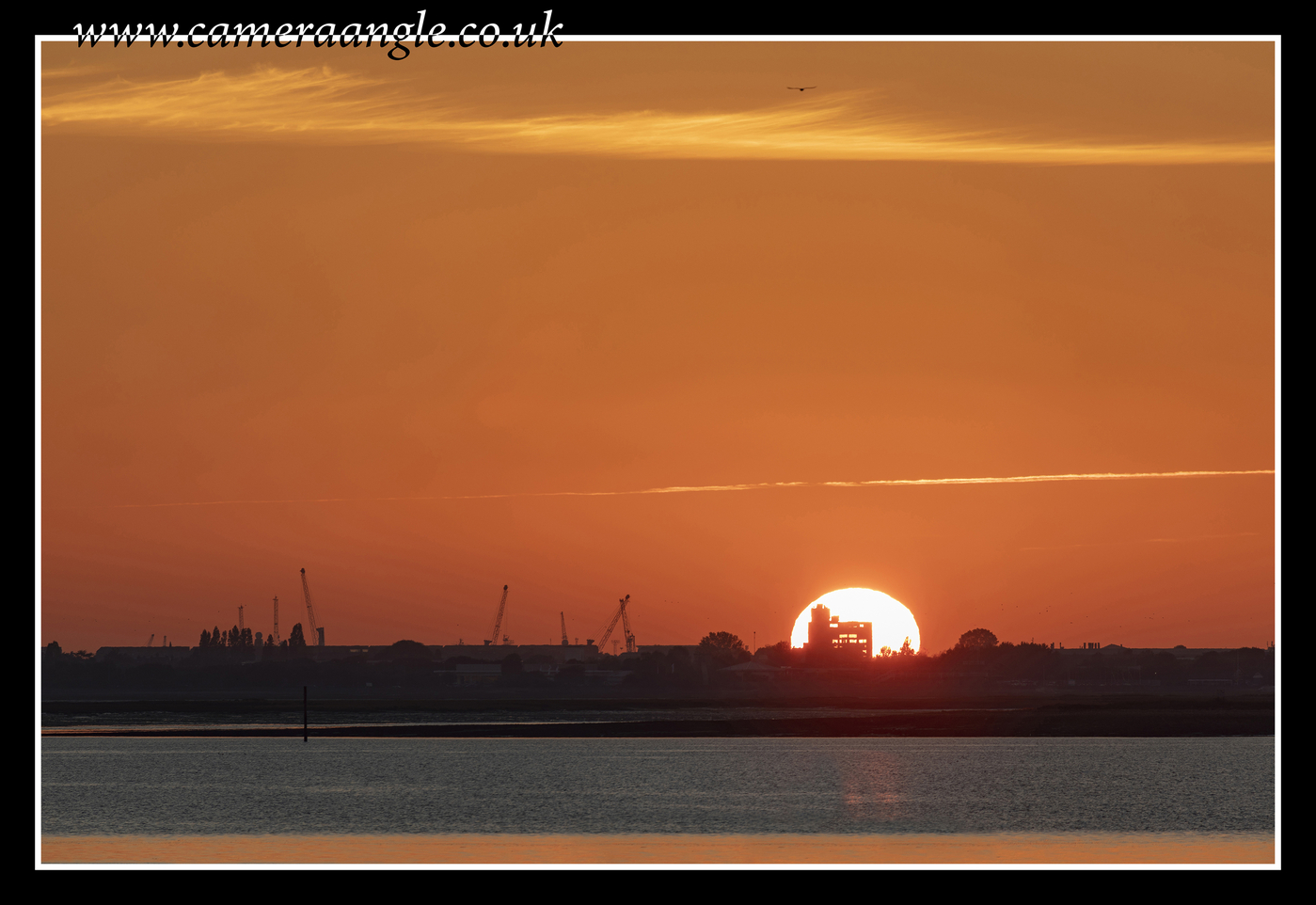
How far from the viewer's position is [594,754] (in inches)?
4897

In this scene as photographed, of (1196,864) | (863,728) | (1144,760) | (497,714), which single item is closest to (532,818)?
(1196,864)

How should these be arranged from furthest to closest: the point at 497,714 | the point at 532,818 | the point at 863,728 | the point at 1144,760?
1. the point at 497,714
2. the point at 863,728
3. the point at 1144,760
4. the point at 532,818

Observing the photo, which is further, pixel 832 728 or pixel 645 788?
pixel 832 728

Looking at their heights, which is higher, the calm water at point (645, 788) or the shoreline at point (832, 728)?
the calm water at point (645, 788)

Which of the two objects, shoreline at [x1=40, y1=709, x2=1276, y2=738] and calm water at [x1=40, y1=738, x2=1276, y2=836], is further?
shoreline at [x1=40, y1=709, x2=1276, y2=738]

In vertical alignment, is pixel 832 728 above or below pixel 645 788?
below

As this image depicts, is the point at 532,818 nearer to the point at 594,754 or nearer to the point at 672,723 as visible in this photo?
the point at 594,754

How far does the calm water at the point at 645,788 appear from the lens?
242 ft

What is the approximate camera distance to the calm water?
242 feet

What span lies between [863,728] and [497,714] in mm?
60810

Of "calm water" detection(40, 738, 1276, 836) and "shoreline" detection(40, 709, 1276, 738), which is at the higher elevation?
"calm water" detection(40, 738, 1276, 836)

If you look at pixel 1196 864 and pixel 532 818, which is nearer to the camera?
pixel 1196 864

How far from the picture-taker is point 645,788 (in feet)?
303

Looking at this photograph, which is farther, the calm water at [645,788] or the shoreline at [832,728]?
the shoreline at [832,728]
